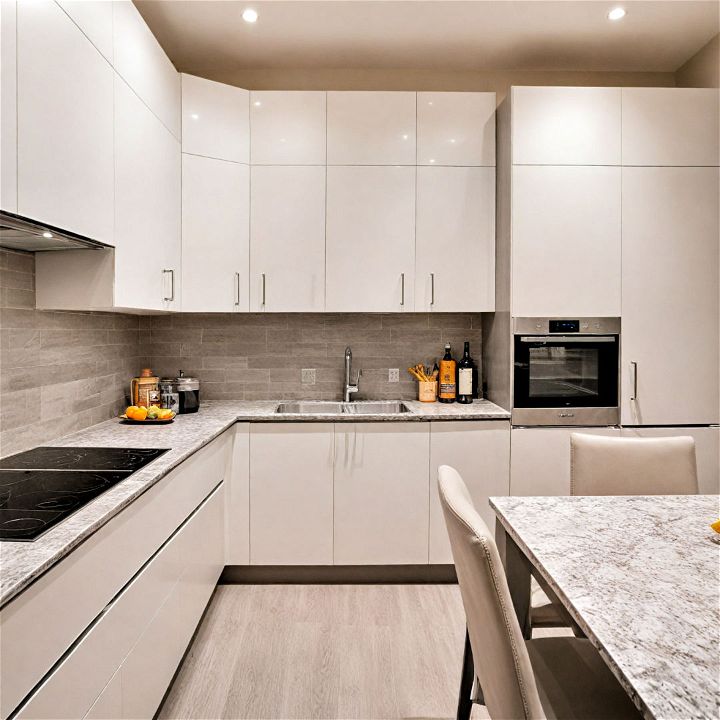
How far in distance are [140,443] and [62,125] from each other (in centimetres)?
113

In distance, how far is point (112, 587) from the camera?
1409 mm

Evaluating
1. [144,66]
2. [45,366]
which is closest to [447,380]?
[45,366]

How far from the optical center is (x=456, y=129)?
120 inches

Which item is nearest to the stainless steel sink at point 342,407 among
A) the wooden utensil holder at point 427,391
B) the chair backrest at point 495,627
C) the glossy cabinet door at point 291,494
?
the wooden utensil holder at point 427,391

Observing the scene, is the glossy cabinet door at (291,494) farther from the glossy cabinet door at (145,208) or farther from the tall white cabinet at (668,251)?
the tall white cabinet at (668,251)

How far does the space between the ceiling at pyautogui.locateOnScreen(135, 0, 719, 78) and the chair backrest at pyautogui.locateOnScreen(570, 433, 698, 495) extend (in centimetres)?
212

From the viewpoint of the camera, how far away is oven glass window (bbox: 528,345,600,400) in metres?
2.91

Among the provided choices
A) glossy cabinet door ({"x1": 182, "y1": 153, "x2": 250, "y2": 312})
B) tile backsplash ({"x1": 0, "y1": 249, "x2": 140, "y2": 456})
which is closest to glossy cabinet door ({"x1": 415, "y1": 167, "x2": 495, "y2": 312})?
glossy cabinet door ({"x1": 182, "y1": 153, "x2": 250, "y2": 312})

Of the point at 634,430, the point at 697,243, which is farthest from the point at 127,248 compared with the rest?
the point at 697,243

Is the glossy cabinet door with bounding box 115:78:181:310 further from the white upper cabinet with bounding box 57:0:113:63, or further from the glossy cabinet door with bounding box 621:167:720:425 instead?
the glossy cabinet door with bounding box 621:167:720:425

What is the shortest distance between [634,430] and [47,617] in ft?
8.94

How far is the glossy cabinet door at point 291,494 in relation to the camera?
9.33ft

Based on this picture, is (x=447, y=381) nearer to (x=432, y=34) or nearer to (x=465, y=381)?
(x=465, y=381)

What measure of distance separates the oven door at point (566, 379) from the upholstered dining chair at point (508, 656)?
5.26 feet
